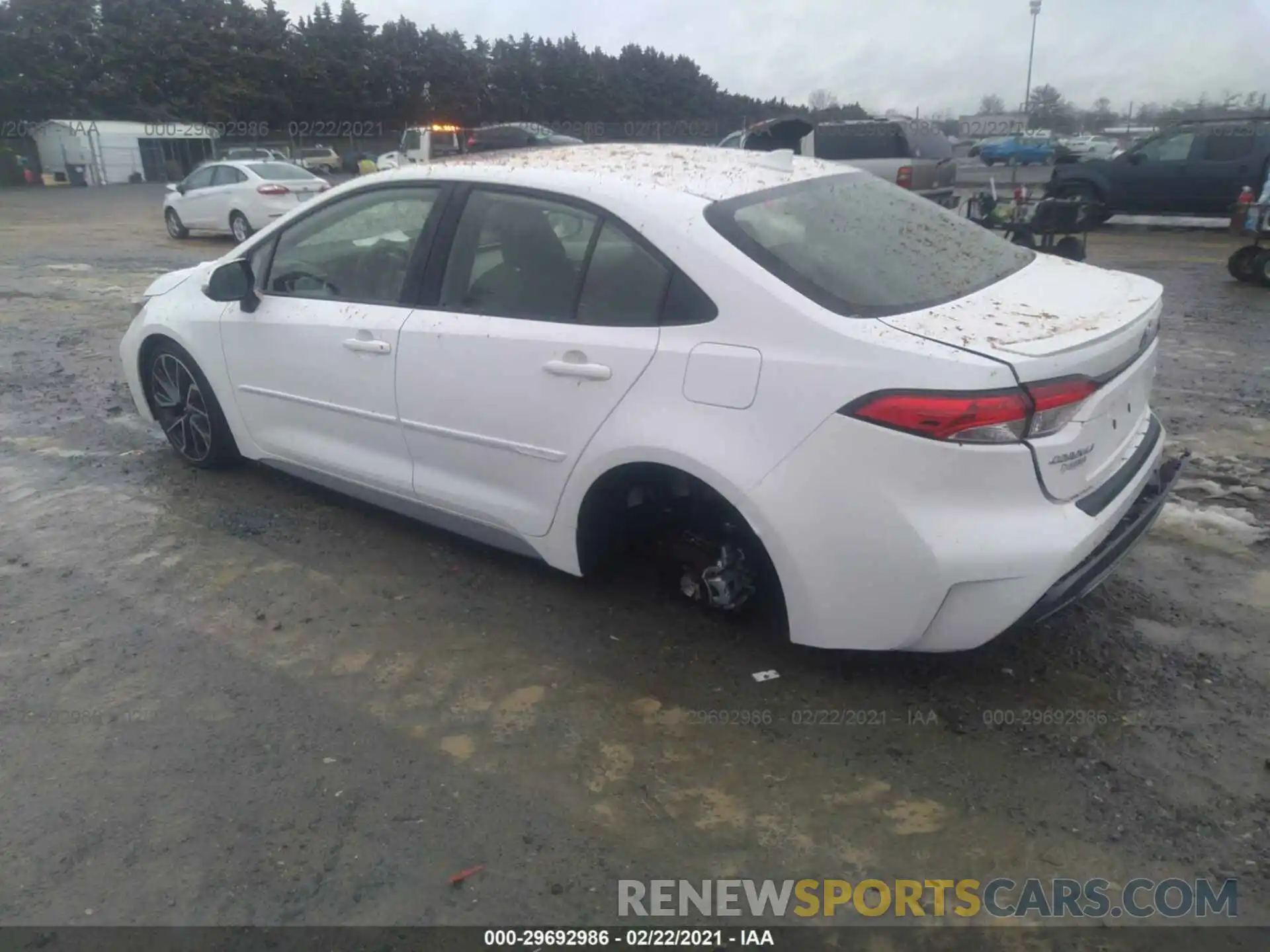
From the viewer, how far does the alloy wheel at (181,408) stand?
16.3 feet

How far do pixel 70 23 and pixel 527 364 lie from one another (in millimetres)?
59151

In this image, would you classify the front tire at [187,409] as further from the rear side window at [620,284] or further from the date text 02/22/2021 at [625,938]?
the date text 02/22/2021 at [625,938]

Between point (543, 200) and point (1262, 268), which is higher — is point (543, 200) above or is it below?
above

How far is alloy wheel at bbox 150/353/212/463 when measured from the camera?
4953mm

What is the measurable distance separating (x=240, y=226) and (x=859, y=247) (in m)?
16.0

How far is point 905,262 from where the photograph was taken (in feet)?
10.6

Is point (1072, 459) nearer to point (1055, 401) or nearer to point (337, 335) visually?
point (1055, 401)

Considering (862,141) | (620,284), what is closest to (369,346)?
(620,284)

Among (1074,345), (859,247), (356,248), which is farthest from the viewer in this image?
(356,248)

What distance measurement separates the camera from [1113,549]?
2.96 meters

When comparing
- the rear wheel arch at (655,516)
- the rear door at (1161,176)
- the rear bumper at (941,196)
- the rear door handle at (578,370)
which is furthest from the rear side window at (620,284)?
the rear door at (1161,176)

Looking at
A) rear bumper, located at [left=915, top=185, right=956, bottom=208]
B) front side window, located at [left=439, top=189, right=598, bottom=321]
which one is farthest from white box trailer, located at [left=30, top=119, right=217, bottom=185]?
front side window, located at [left=439, top=189, right=598, bottom=321]

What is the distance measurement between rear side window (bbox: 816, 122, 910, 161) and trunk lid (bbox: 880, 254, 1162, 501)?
1281 centimetres

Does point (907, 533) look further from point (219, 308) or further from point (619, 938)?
point (219, 308)
